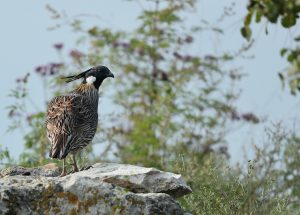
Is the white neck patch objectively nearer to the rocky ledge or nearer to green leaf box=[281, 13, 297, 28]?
the rocky ledge

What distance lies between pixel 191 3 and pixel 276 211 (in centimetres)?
966

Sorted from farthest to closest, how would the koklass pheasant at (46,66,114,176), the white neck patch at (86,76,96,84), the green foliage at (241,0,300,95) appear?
the white neck patch at (86,76,96,84), the koklass pheasant at (46,66,114,176), the green foliage at (241,0,300,95)

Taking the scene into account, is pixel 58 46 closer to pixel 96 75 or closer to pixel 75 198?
pixel 96 75

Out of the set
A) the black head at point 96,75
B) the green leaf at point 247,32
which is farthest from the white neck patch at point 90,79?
the green leaf at point 247,32

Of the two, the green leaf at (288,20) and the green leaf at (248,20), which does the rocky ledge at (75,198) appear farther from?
the green leaf at (288,20)

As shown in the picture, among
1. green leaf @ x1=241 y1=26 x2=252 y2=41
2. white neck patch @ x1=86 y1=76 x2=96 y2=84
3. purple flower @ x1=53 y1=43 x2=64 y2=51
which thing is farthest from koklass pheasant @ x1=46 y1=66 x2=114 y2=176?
purple flower @ x1=53 y1=43 x2=64 y2=51

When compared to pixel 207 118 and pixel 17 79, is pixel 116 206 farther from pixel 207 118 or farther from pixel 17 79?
pixel 207 118

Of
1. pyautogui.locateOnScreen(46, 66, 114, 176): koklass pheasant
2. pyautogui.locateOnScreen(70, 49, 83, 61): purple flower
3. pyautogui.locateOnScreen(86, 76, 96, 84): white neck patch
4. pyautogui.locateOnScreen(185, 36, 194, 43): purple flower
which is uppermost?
pyautogui.locateOnScreen(185, 36, 194, 43): purple flower

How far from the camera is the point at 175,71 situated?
18.5 m

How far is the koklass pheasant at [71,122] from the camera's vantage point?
402 inches

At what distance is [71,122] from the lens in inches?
413

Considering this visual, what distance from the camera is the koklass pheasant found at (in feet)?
33.5

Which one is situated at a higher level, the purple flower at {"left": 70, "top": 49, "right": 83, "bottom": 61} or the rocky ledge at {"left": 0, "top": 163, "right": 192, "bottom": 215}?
the purple flower at {"left": 70, "top": 49, "right": 83, "bottom": 61}

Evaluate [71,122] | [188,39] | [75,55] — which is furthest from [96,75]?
[188,39]
